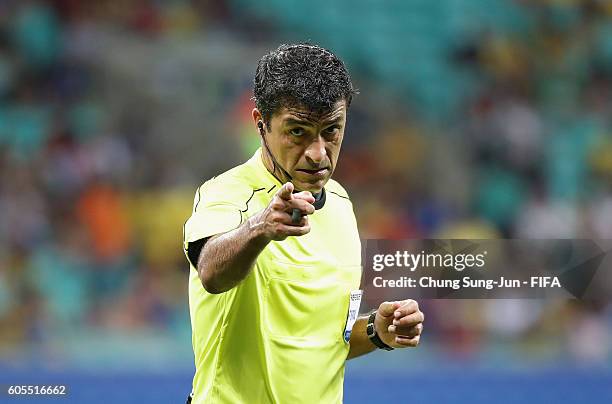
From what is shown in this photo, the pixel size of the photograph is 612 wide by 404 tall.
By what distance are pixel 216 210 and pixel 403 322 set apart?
59 centimetres

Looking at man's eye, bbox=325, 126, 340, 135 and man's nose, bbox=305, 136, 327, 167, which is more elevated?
man's eye, bbox=325, 126, 340, 135

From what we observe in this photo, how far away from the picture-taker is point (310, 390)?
2523mm

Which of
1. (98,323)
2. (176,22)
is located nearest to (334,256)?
(98,323)

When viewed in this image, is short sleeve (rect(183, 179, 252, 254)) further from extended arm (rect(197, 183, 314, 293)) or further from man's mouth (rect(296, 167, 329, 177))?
man's mouth (rect(296, 167, 329, 177))

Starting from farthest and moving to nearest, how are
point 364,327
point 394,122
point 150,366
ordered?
point 394,122 → point 150,366 → point 364,327

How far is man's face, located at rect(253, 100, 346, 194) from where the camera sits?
2.36m

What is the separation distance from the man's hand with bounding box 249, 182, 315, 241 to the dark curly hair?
39 centimetres

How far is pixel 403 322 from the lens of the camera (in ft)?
8.36

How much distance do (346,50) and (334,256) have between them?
5788 millimetres

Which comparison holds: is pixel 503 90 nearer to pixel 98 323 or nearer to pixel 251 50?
pixel 251 50

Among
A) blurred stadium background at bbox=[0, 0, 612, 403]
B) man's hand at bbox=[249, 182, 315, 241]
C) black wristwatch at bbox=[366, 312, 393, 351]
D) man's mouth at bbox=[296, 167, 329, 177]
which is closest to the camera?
man's hand at bbox=[249, 182, 315, 241]

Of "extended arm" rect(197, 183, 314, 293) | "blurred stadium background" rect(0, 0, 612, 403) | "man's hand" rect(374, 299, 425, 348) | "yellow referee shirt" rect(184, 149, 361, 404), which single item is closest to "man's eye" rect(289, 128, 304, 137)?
"yellow referee shirt" rect(184, 149, 361, 404)

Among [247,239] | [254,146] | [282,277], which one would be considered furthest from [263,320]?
[254,146]

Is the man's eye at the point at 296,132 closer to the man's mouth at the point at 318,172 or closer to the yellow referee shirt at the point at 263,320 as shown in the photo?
the man's mouth at the point at 318,172
